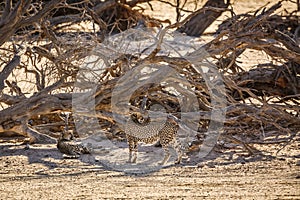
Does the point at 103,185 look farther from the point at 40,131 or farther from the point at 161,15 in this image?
the point at 161,15

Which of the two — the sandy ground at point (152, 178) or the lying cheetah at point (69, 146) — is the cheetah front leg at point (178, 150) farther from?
the lying cheetah at point (69, 146)

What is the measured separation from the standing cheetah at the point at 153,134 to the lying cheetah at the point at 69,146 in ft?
1.92

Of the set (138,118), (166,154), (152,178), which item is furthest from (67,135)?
(152,178)

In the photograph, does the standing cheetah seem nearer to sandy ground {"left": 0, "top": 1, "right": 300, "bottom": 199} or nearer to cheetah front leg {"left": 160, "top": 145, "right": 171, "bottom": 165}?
cheetah front leg {"left": 160, "top": 145, "right": 171, "bottom": 165}

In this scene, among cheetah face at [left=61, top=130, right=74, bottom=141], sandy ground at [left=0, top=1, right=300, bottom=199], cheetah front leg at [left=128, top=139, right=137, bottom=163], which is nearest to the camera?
sandy ground at [left=0, top=1, right=300, bottom=199]

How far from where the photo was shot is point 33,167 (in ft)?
21.4

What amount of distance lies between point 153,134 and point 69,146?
0.93 meters

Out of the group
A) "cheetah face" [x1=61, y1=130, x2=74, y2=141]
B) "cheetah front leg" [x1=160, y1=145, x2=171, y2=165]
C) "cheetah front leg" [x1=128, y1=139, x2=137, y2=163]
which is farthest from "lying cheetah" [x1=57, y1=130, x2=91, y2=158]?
"cheetah front leg" [x1=160, y1=145, x2=171, y2=165]

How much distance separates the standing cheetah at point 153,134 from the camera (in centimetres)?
666

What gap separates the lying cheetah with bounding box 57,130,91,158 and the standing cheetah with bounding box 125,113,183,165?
584mm

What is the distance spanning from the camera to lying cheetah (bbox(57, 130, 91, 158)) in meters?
7.02

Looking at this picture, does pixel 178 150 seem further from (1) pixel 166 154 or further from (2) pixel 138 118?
(2) pixel 138 118

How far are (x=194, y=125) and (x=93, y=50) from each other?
5.25 feet

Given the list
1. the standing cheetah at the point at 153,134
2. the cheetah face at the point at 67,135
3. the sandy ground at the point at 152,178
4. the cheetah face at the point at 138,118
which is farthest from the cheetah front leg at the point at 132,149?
the cheetah face at the point at 67,135
